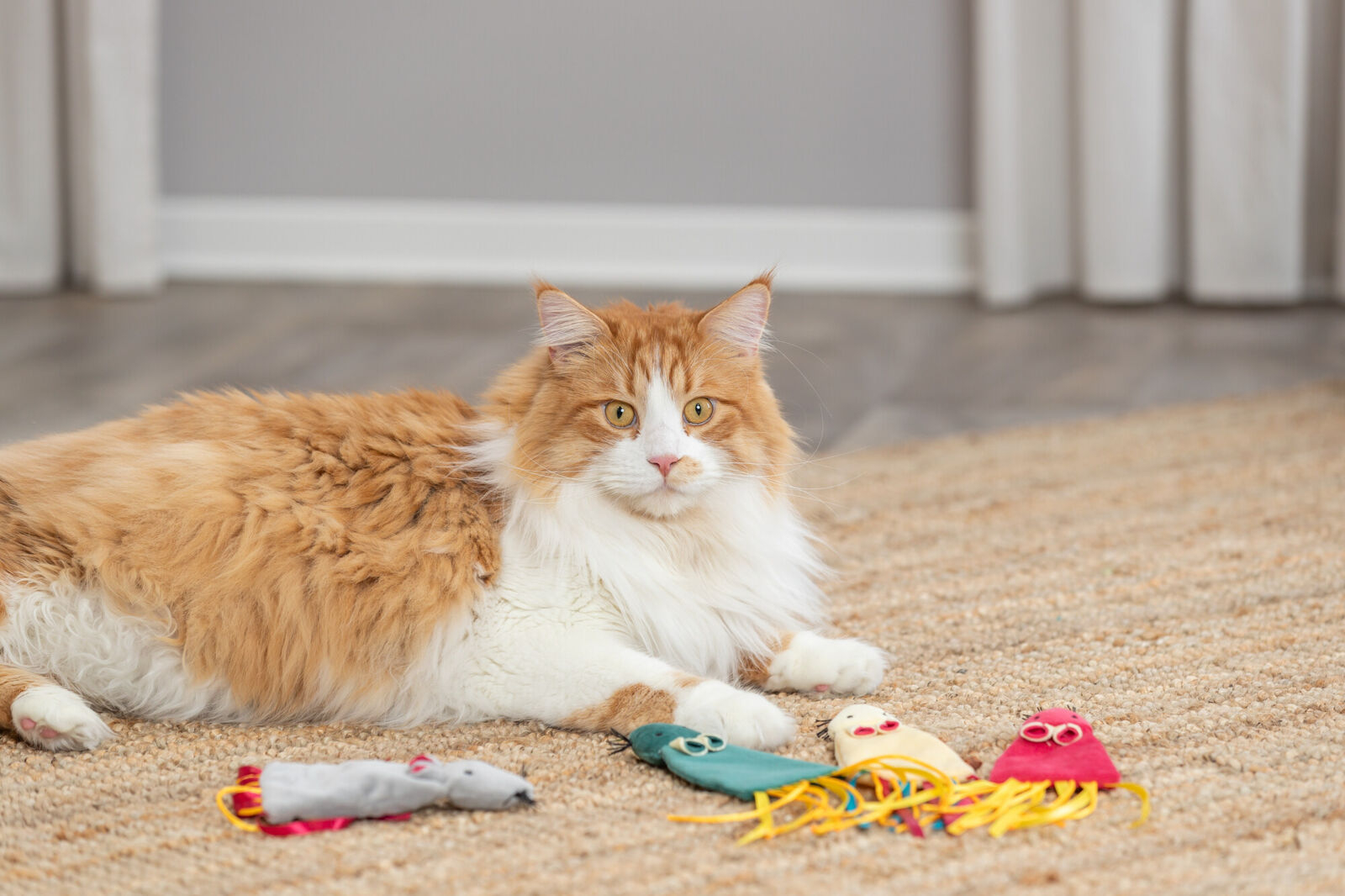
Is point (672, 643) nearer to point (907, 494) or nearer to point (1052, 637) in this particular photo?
point (1052, 637)

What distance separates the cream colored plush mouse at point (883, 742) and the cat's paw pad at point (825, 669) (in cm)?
12

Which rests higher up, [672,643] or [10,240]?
[10,240]

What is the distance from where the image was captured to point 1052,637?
1641mm

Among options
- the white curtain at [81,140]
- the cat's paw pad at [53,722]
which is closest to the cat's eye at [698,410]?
the cat's paw pad at [53,722]

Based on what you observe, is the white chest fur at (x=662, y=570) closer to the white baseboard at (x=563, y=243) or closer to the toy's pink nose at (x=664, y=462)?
the toy's pink nose at (x=664, y=462)

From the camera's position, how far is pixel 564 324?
4.74ft

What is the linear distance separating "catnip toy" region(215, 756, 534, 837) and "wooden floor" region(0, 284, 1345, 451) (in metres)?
1.47

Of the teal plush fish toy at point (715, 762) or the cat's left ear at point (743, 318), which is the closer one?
the teal plush fish toy at point (715, 762)

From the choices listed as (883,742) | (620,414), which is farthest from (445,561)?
(883,742)

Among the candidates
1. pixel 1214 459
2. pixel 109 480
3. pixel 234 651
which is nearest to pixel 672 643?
pixel 234 651

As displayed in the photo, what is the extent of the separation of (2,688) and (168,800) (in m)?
0.25

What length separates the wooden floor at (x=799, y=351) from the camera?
9.41 ft

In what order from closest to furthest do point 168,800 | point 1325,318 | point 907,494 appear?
point 168,800 → point 907,494 → point 1325,318

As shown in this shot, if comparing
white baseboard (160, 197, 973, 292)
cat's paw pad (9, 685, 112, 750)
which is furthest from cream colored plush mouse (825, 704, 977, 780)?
white baseboard (160, 197, 973, 292)
